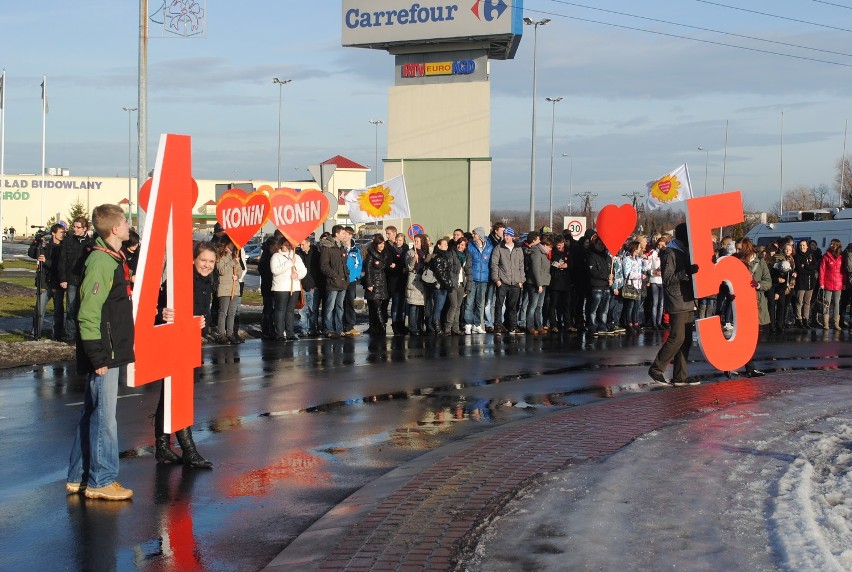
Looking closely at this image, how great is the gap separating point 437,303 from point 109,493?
1295 centimetres

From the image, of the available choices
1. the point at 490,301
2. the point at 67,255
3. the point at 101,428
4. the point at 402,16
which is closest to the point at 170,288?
the point at 101,428

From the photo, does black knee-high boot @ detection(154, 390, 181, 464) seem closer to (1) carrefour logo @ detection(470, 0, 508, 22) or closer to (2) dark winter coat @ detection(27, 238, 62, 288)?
(2) dark winter coat @ detection(27, 238, 62, 288)

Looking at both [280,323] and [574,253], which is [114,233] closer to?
[280,323]

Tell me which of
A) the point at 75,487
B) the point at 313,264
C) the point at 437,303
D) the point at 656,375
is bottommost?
the point at 75,487

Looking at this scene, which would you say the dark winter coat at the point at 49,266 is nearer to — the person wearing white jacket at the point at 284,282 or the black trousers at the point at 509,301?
the person wearing white jacket at the point at 284,282

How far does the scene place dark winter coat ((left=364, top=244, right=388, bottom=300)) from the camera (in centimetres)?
1948

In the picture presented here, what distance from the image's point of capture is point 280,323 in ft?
60.1

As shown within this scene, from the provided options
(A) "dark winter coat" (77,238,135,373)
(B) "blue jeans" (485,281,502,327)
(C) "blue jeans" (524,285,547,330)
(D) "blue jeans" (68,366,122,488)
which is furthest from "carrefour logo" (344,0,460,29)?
(D) "blue jeans" (68,366,122,488)

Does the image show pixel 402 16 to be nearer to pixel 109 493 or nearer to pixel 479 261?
pixel 479 261

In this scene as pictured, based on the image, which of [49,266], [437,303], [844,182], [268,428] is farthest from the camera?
[844,182]

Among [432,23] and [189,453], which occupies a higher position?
[432,23]

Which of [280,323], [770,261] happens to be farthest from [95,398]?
[770,261]

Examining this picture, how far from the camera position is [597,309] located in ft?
67.5

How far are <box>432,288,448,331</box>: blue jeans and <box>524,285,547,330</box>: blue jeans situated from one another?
1.77 m
